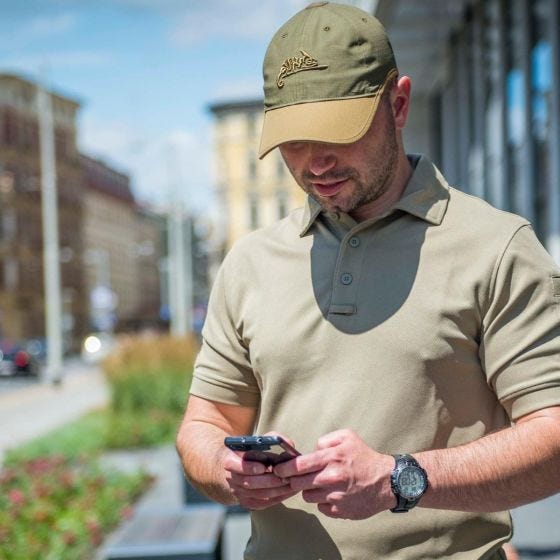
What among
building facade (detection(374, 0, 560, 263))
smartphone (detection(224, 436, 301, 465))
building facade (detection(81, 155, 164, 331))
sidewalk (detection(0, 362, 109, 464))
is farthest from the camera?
building facade (detection(81, 155, 164, 331))

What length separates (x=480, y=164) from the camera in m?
14.6

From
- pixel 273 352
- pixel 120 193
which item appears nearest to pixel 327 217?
pixel 273 352

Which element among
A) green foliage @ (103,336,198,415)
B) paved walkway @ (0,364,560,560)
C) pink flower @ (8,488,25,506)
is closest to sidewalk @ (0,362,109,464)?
paved walkway @ (0,364,560,560)

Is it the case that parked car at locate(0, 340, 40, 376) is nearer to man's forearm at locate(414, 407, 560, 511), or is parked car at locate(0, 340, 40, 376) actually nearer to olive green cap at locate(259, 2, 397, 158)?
olive green cap at locate(259, 2, 397, 158)

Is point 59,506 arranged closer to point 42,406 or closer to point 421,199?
point 421,199

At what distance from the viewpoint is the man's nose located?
178cm

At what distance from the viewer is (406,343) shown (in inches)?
69.2

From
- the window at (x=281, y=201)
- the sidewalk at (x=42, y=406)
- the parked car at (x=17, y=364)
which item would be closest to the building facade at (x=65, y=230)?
the window at (x=281, y=201)

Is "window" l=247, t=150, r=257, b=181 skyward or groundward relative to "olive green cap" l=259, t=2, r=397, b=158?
skyward

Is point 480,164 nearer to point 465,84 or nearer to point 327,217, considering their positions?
point 465,84

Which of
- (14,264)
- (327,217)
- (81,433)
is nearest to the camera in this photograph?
(327,217)

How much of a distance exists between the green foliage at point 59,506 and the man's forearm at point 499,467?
538 centimetres

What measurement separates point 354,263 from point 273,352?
233mm

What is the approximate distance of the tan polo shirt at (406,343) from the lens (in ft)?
5.62
